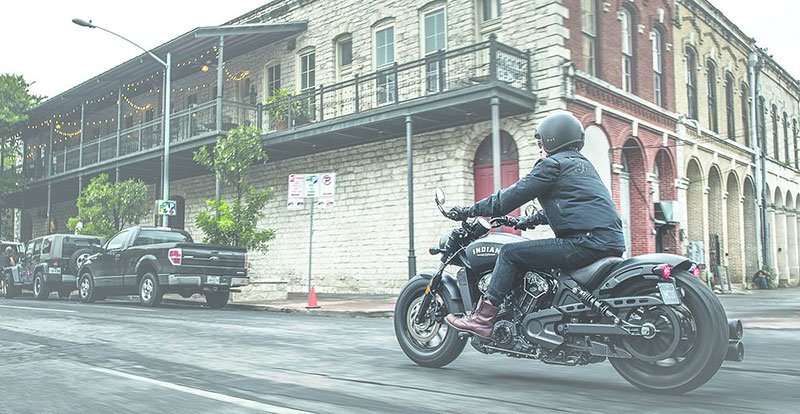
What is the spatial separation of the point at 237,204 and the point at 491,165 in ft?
21.1

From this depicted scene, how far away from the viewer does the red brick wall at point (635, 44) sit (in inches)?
659

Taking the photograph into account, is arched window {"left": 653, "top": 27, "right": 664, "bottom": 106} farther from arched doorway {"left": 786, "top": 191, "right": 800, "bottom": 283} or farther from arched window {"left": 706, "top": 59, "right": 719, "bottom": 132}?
arched doorway {"left": 786, "top": 191, "right": 800, "bottom": 283}

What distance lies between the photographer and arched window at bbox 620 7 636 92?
63.0 feet

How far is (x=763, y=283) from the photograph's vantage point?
25828 mm

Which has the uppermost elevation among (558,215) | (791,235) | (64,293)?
(791,235)

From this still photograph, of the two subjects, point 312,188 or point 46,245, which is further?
point 46,245

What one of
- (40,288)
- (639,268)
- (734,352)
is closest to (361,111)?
(40,288)

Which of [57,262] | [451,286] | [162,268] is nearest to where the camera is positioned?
[451,286]

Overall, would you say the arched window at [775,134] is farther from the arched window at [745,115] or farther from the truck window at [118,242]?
the truck window at [118,242]

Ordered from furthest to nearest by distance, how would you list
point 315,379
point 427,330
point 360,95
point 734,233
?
point 734,233
point 360,95
point 427,330
point 315,379

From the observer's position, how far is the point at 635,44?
64.5 feet

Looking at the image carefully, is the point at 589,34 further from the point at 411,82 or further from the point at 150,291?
the point at 150,291

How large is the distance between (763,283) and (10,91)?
32.1 metres

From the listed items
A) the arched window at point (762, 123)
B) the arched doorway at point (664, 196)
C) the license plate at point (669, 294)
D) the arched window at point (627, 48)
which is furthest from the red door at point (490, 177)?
the arched window at point (762, 123)
